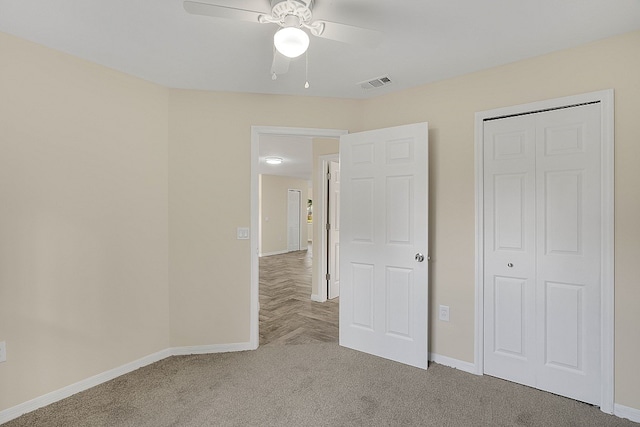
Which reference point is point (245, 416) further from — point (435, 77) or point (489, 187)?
point (435, 77)

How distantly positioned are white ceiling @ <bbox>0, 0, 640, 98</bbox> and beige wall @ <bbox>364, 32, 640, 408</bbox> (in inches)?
4.6

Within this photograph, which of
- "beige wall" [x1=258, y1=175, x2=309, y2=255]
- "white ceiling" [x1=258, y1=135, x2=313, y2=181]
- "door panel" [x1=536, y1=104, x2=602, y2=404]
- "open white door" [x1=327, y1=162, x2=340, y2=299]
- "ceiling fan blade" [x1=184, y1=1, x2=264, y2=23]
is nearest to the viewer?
"ceiling fan blade" [x1=184, y1=1, x2=264, y2=23]

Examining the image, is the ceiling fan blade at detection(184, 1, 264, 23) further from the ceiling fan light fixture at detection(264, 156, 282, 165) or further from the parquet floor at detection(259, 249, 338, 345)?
the ceiling fan light fixture at detection(264, 156, 282, 165)

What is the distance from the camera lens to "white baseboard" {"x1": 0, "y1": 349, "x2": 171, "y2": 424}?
6.41 ft

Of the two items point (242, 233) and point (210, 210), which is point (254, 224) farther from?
point (210, 210)

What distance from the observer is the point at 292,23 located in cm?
153

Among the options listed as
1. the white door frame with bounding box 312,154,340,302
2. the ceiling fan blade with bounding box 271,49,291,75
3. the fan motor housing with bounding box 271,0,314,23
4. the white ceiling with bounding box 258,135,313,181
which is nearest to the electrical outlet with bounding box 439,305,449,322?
the white door frame with bounding box 312,154,340,302

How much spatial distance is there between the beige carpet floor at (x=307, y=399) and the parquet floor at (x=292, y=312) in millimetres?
573

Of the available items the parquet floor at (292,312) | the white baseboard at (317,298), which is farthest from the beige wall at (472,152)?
the white baseboard at (317,298)

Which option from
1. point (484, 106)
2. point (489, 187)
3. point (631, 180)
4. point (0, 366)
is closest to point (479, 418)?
point (489, 187)

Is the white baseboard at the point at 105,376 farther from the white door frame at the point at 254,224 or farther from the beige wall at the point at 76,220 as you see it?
the white door frame at the point at 254,224

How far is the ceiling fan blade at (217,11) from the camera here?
1326 mm

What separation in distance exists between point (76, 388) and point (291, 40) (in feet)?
8.77

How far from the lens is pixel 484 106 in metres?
2.46
